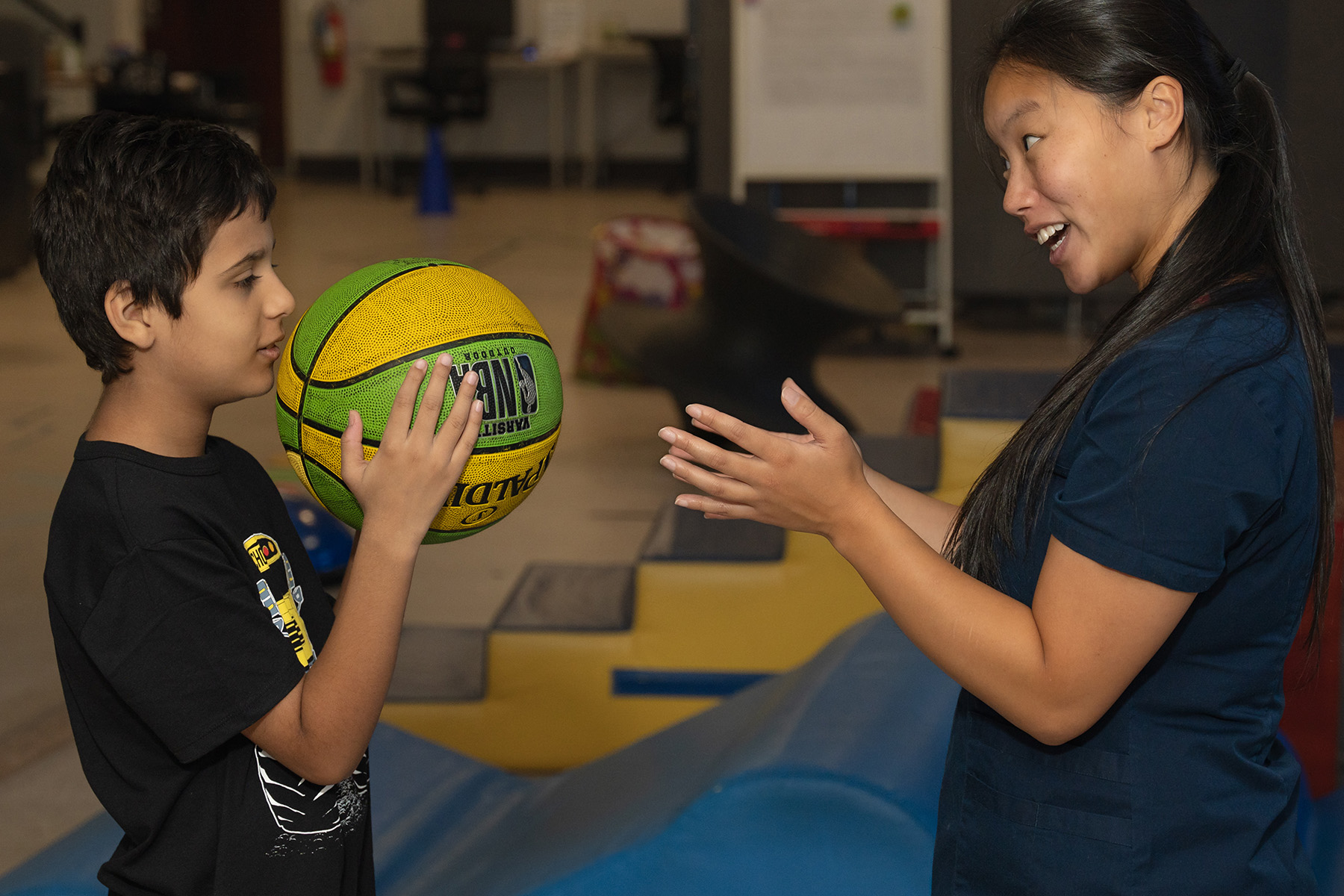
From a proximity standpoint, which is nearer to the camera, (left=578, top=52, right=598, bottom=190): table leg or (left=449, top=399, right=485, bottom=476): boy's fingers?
(left=449, top=399, right=485, bottom=476): boy's fingers

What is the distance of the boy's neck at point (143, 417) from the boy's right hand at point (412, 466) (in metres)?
0.15

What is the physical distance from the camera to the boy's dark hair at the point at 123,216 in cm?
103

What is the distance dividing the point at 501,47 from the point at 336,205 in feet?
8.95

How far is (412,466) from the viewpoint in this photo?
40.4 inches

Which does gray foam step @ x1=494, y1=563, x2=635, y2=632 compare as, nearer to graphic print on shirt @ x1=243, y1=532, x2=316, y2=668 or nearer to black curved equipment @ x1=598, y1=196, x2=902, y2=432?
black curved equipment @ x1=598, y1=196, x2=902, y2=432

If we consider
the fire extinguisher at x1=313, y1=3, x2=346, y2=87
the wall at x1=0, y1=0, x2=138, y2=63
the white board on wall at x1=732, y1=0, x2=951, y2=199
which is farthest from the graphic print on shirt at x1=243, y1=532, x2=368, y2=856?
the wall at x1=0, y1=0, x2=138, y2=63

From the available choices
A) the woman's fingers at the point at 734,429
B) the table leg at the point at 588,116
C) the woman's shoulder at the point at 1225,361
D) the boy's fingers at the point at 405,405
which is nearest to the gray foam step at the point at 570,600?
the boy's fingers at the point at 405,405

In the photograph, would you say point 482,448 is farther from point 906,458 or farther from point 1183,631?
point 906,458

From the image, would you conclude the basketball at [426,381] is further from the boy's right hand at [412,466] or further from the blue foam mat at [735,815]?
the blue foam mat at [735,815]

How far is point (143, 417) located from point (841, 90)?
17.2ft

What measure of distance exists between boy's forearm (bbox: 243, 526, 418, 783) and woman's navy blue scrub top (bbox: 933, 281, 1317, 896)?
0.48m

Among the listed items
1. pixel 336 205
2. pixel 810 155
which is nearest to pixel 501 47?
pixel 336 205

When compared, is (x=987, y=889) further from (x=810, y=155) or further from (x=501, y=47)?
(x=501, y=47)

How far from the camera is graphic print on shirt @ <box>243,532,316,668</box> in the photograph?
110 cm
